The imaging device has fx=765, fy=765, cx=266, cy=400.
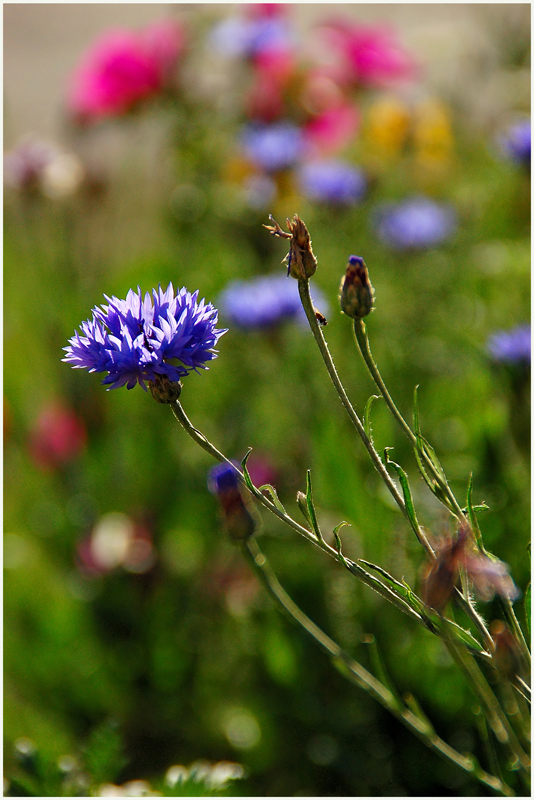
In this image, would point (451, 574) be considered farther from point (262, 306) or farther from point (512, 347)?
point (262, 306)

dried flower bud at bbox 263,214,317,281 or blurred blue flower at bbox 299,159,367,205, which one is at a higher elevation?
blurred blue flower at bbox 299,159,367,205

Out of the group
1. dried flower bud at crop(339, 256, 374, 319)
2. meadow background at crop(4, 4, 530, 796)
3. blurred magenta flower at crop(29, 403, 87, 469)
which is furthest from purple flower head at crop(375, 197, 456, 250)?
dried flower bud at crop(339, 256, 374, 319)

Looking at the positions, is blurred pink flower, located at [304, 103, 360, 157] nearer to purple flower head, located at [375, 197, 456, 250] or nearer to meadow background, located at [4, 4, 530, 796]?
meadow background, located at [4, 4, 530, 796]

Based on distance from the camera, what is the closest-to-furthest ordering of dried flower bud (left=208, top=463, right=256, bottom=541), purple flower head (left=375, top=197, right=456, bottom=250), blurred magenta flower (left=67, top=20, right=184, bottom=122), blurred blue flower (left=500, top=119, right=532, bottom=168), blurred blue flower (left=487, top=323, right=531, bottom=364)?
1. dried flower bud (left=208, top=463, right=256, bottom=541)
2. blurred blue flower (left=487, top=323, right=531, bottom=364)
3. blurred blue flower (left=500, top=119, right=532, bottom=168)
4. purple flower head (left=375, top=197, right=456, bottom=250)
5. blurred magenta flower (left=67, top=20, right=184, bottom=122)

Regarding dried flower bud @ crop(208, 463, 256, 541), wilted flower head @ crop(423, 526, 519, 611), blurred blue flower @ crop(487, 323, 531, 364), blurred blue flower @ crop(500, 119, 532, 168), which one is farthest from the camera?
blurred blue flower @ crop(500, 119, 532, 168)

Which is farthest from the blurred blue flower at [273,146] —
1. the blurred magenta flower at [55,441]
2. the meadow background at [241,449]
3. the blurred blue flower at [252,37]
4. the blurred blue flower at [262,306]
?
the blurred magenta flower at [55,441]

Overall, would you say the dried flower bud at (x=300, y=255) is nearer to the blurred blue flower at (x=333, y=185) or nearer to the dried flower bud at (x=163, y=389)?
the dried flower bud at (x=163, y=389)

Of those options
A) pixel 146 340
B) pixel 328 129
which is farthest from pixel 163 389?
pixel 328 129

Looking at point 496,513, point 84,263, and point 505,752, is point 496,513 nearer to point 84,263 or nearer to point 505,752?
point 505,752
